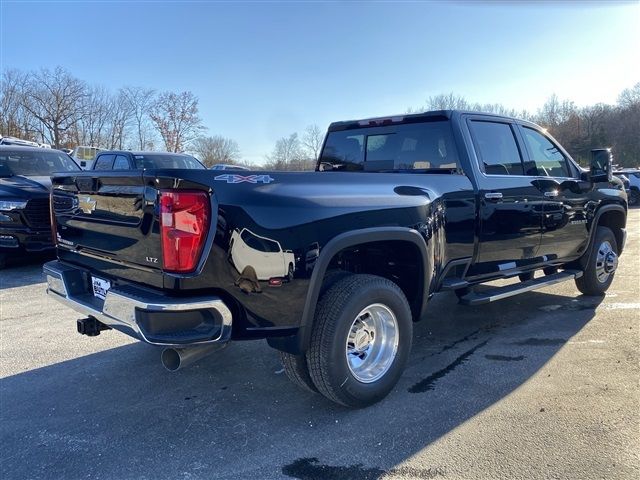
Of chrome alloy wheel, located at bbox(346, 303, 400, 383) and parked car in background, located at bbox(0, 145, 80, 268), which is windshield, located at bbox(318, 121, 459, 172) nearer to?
chrome alloy wheel, located at bbox(346, 303, 400, 383)

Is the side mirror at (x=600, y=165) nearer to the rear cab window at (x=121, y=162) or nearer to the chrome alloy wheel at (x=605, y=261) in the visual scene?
the chrome alloy wheel at (x=605, y=261)

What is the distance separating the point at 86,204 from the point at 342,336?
1870 mm

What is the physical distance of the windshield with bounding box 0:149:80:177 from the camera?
8297mm

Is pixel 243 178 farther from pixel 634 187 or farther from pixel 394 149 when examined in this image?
pixel 634 187

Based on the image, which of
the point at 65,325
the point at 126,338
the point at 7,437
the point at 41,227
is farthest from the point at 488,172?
the point at 41,227

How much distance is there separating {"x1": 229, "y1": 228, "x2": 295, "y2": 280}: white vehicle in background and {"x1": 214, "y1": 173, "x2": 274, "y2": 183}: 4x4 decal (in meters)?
0.27

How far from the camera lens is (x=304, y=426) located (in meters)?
3.01

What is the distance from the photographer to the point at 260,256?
2.59 meters

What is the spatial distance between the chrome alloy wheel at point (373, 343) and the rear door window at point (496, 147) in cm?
176

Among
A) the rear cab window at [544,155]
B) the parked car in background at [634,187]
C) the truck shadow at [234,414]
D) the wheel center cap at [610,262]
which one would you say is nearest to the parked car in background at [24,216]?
the truck shadow at [234,414]

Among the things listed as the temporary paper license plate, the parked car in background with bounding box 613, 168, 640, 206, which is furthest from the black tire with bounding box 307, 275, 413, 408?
the parked car in background with bounding box 613, 168, 640, 206

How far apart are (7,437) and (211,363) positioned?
1.52 m

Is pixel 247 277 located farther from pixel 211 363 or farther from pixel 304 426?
pixel 211 363

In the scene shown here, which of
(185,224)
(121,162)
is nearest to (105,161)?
(121,162)
